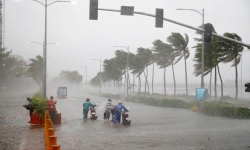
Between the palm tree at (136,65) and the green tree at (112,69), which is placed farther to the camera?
the green tree at (112,69)

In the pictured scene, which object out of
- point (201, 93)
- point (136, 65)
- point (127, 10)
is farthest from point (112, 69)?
point (127, 10)

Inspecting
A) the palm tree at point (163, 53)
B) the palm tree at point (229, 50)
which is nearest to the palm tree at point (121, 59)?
the palm tree at point (163, 53)

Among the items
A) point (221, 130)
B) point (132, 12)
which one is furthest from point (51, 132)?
point (221, 130)

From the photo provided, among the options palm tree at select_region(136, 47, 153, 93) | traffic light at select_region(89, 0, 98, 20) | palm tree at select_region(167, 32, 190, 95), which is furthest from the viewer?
palm tree at select_region(136, 47, 153, 93)

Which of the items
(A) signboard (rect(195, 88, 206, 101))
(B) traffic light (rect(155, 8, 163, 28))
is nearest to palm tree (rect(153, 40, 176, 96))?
(A) signboard (rect(195, 88, 206, 101))

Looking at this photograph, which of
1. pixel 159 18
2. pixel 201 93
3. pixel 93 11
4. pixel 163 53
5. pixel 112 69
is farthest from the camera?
pixel 112 69

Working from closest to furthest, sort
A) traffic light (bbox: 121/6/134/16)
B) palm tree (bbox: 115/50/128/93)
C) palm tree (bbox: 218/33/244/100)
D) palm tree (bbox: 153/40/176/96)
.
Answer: traffic light (bbox: 121/6/134/16), palm tree (bbox: 218/33/244/100), palm tree (bbox: 153/40/176/96), palm tree (bbox: 115/50/128/93)

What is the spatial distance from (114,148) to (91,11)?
6360 mm

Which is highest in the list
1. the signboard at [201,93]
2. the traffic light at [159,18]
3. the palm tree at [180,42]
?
the palm tree at [180,42]

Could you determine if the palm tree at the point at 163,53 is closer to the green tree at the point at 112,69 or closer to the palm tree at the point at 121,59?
the palm tree at the point at 121,59

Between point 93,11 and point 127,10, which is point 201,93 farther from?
point 93,11

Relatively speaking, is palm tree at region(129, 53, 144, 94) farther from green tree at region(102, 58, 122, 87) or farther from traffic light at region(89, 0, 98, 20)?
traffic light at region(89, 0, 98, 20)

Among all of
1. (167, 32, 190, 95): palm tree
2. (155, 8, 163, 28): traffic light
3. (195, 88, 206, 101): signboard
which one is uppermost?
(167, 32, 190, 95): palm tree

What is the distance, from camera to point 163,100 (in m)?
44.5
